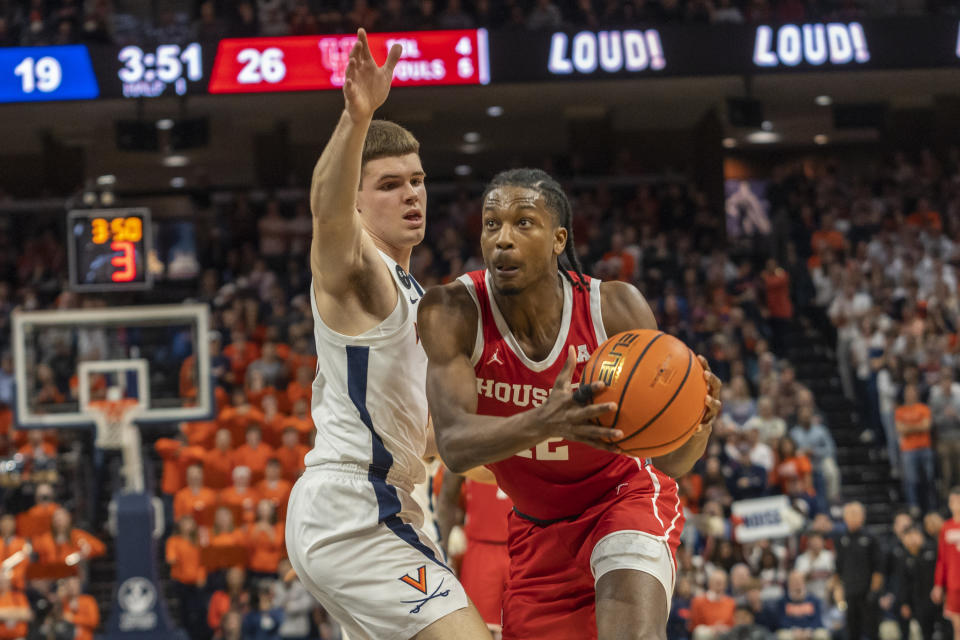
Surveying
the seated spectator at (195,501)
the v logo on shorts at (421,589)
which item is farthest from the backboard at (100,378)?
the v logo on shorts at (421,589)

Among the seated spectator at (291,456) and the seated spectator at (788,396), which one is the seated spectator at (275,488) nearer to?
the seated spectator at (291,456)

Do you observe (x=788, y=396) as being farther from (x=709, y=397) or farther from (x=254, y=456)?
(x=709, y=397)

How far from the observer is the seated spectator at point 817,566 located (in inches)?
433

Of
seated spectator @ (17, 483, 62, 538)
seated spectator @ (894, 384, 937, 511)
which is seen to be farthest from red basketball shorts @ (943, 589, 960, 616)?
seated spectator @ (17, 483, 62, 538)

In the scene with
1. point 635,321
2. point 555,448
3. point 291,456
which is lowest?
point 291,456

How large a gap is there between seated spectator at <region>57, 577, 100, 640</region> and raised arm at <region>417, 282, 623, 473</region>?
27.3 feet

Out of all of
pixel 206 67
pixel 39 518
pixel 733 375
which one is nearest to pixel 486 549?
pixel 39 518

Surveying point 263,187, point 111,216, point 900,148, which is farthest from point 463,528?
point 900,148

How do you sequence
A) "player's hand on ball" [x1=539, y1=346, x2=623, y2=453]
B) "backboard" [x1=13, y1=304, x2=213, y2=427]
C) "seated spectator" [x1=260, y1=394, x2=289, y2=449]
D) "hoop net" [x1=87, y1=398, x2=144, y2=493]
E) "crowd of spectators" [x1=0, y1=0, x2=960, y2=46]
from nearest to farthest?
"player's hand on ball" [x1=539, y1=346, x2=623, y2=453] < "hoop net" [x1=87, y1=398, x2=144, y2=493] < "backboard" [x1=13, y1=304, x2=213, y2=427] < "seated spectator" [x1=260, y1=394, x2=289, y2=449] < "crowd of spectators" [x1=0, y1=0, x2=960, y2=46]

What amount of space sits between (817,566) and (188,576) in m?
5.66

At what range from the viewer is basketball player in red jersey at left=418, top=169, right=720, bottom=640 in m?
3.61

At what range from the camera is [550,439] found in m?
3.56

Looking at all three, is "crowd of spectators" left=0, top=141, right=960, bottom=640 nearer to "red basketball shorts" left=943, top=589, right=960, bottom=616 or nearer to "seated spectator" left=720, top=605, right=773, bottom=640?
"seated spectator" left=720, top=605, right=773, bottom=640

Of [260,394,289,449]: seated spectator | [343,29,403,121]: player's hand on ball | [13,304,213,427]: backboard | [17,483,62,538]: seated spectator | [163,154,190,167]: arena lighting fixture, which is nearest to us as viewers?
[343,29,403,121]: player's hand on ball
